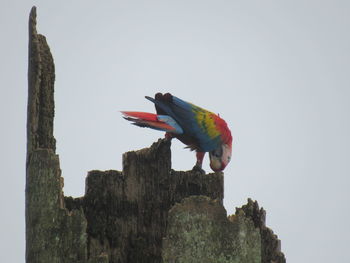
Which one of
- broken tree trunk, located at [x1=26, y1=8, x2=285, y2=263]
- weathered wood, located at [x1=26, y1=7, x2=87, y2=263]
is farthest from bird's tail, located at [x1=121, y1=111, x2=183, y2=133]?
weathered wood, located at [x1=26, y1=7, x2=87, y2=263]

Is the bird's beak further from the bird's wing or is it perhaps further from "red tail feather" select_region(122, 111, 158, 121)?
"red tail feather" select_region(122, 111, 158, 121)

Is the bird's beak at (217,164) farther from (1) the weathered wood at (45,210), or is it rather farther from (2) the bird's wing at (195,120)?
(1) the weathered wood at (45,210)

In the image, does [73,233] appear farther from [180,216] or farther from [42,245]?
[180,216]

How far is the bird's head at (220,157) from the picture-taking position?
6.89 m

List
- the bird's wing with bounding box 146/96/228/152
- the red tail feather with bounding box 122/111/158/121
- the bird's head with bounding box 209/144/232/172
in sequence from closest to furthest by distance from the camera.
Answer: the red tail feather with bounding box 122/111/158/121, the bird's wing with bounding box 146/96/228/152, the bird's head with bounding box 209/144/232/172

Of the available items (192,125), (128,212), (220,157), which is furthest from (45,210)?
(220,157)

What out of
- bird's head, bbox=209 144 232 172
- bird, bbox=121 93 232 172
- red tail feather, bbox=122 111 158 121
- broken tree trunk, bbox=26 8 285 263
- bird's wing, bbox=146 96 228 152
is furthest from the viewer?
bird's head, bbox=209 144 232 172

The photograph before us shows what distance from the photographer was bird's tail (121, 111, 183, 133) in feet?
21.2

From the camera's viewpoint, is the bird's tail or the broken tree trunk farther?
the bird's tail

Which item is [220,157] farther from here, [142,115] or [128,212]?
[128,212]

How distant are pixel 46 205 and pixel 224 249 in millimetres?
1019

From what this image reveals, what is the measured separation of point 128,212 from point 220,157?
338cm

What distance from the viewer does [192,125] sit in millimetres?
6727

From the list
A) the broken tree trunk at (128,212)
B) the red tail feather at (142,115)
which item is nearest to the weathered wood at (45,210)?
the broken tree trunk at (128,212)
